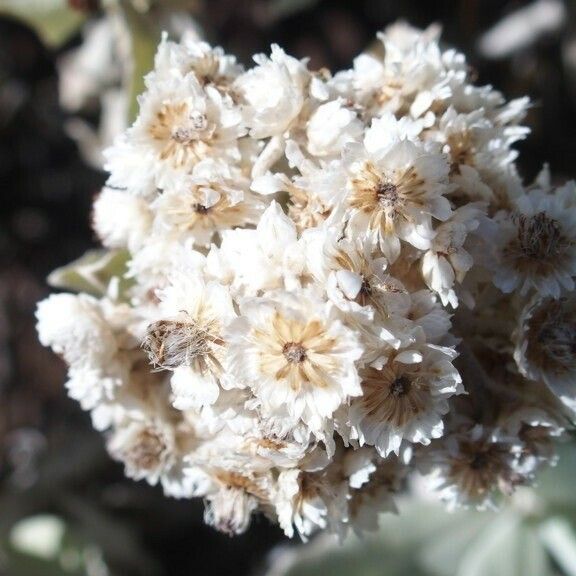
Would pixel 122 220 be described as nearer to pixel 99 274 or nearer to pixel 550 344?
pixel 99 274

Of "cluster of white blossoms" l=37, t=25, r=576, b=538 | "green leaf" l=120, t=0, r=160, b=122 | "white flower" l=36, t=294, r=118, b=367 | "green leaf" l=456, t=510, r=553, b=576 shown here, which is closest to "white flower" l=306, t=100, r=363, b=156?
"cluster of white blossoms" l=37, t=25, r=576, b=538

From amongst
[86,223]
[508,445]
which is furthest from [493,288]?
[86,223]

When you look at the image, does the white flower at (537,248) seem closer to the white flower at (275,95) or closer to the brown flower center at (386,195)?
the brown flower center at (386,195)

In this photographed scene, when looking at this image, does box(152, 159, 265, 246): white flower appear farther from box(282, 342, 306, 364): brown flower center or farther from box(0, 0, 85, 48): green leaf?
box(0, 0, 85, 48): green leaf

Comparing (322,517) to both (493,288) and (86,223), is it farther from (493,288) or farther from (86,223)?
(86,223)

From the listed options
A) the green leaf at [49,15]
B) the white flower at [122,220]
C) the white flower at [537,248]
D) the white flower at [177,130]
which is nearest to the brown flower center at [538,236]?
the white flower at [537,248]
